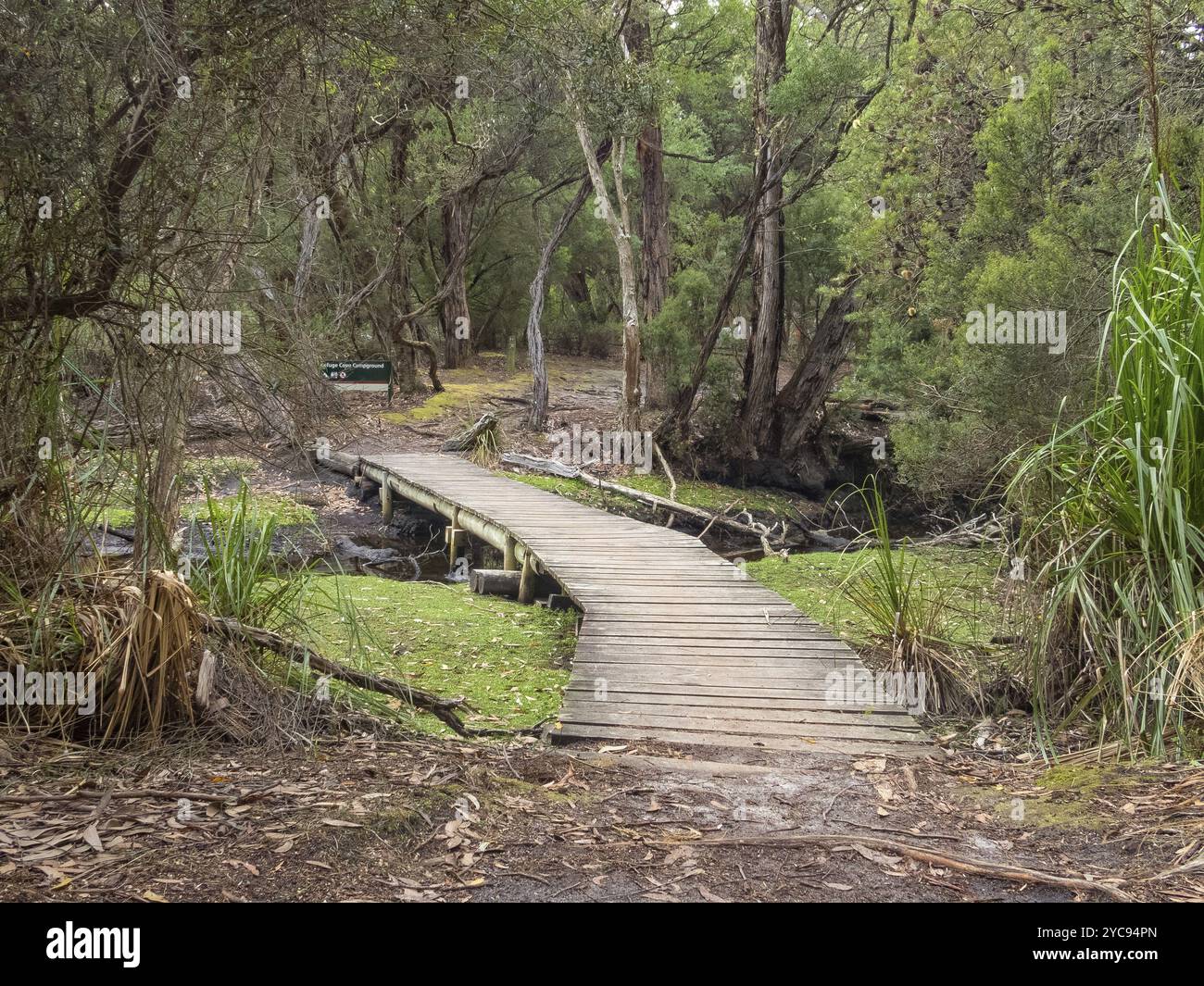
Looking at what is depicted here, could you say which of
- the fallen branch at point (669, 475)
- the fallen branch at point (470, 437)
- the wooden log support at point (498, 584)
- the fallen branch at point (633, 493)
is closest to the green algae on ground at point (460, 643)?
the wooden log support at point (498, 584)

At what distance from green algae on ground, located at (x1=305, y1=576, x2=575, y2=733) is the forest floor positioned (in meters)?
1.10

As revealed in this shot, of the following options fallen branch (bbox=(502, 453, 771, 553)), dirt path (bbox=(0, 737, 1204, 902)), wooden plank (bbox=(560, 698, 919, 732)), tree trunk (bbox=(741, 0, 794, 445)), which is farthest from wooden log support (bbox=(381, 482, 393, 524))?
dirt path (bbox=(0, 737, 1204, 902))

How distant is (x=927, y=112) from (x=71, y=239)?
9655mm

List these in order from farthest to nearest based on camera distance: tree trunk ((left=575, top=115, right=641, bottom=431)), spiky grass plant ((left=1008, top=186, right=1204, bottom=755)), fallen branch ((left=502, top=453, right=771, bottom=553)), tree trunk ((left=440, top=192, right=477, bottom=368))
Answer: tree trunk ((left=440, top=192, right=477, bottom=368)) < tree trunk ((left=575, top=115, right=641, bottom=431)) < fallen branch ((left=502, top=453, right=771, bottom=553)) < spiky grass plant ((left=1008, top=186, right=1204, bottom=755))

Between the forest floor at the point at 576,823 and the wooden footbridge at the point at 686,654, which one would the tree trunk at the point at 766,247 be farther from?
the forest floor at the point at 576,823

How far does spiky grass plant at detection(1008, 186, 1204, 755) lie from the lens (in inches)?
156

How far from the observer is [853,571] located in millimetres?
6242

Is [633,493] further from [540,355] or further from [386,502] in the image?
[540,355]

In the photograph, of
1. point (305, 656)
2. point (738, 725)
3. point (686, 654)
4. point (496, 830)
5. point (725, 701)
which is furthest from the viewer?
point (686, 654)

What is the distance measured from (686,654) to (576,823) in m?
3.03

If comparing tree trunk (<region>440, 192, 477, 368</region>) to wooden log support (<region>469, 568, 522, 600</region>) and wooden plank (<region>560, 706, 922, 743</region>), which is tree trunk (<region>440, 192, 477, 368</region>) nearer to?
wooden log support (<region>469, 568, 522, 600</region>)

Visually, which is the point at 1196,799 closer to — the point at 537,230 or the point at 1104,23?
the point at 1104,23

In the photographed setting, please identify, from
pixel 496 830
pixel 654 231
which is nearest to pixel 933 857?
pixel 496 830

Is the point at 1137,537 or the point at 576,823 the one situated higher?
the point at 1137,537
